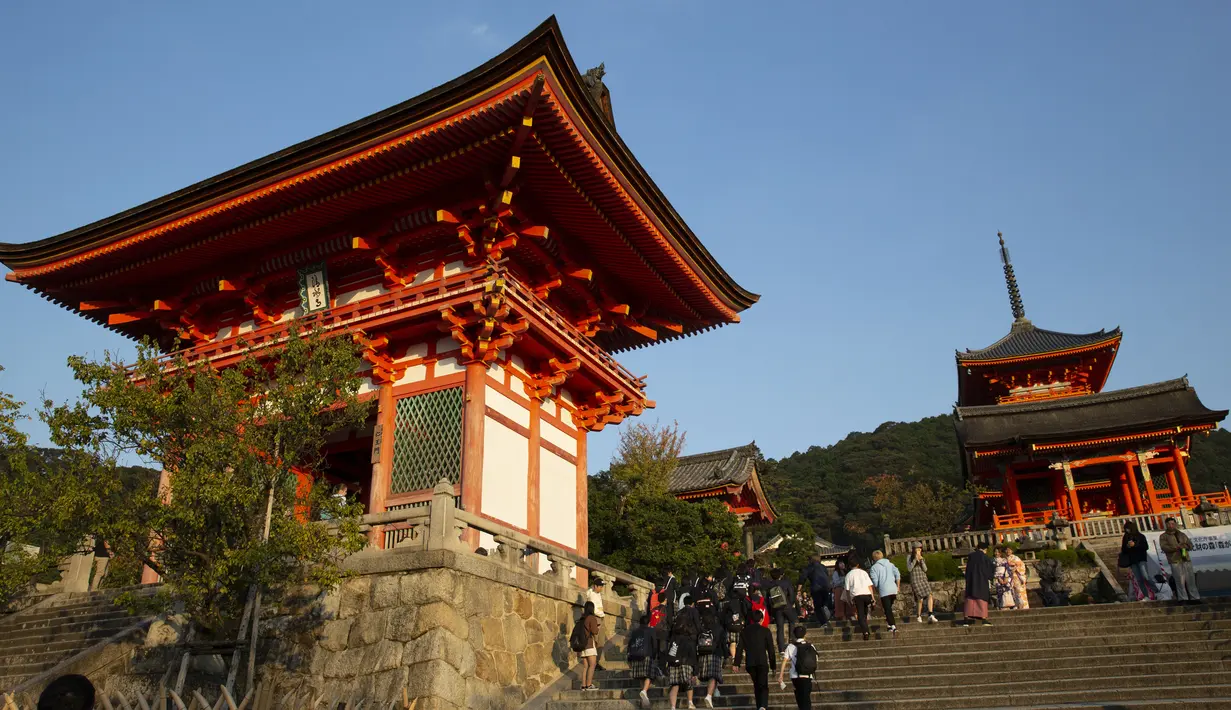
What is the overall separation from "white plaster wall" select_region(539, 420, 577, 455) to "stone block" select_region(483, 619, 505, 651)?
544 cm

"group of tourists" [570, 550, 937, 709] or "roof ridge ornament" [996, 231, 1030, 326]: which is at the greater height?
"roof ridge ornament" [996, 231, 1030, 326]

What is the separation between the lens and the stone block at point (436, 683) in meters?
10.7

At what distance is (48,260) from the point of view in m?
17.8

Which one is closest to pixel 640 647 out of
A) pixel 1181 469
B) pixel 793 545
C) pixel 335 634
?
pixel 335 634

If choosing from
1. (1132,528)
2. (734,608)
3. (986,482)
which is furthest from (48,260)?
(986,482)

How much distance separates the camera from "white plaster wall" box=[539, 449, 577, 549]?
16.9m

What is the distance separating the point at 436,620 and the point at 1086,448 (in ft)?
92.0

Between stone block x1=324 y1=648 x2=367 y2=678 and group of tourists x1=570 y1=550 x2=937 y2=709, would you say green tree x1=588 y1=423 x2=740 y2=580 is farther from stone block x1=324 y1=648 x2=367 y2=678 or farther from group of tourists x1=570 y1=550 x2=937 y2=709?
stone block x1=324 y1=648 x2=367 y2=678

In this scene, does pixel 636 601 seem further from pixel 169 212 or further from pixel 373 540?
pixel 169 212

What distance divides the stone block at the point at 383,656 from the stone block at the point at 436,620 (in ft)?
1.05

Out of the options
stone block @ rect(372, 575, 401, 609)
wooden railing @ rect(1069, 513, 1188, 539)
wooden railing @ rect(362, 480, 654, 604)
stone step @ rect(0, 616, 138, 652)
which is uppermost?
wooden railing @ rect(1069, 513, 1188, 539)

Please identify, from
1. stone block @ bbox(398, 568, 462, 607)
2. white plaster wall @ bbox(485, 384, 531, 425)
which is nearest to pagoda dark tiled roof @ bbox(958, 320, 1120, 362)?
A: white plaster wall @ bbox(485, 384, 531, 425)

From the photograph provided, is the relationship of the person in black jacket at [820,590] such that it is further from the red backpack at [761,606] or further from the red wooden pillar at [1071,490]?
the red wooden pillar at [1071,490]

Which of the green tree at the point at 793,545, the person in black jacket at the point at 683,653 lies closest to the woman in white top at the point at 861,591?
the person in black jacket at the point at 683,653
